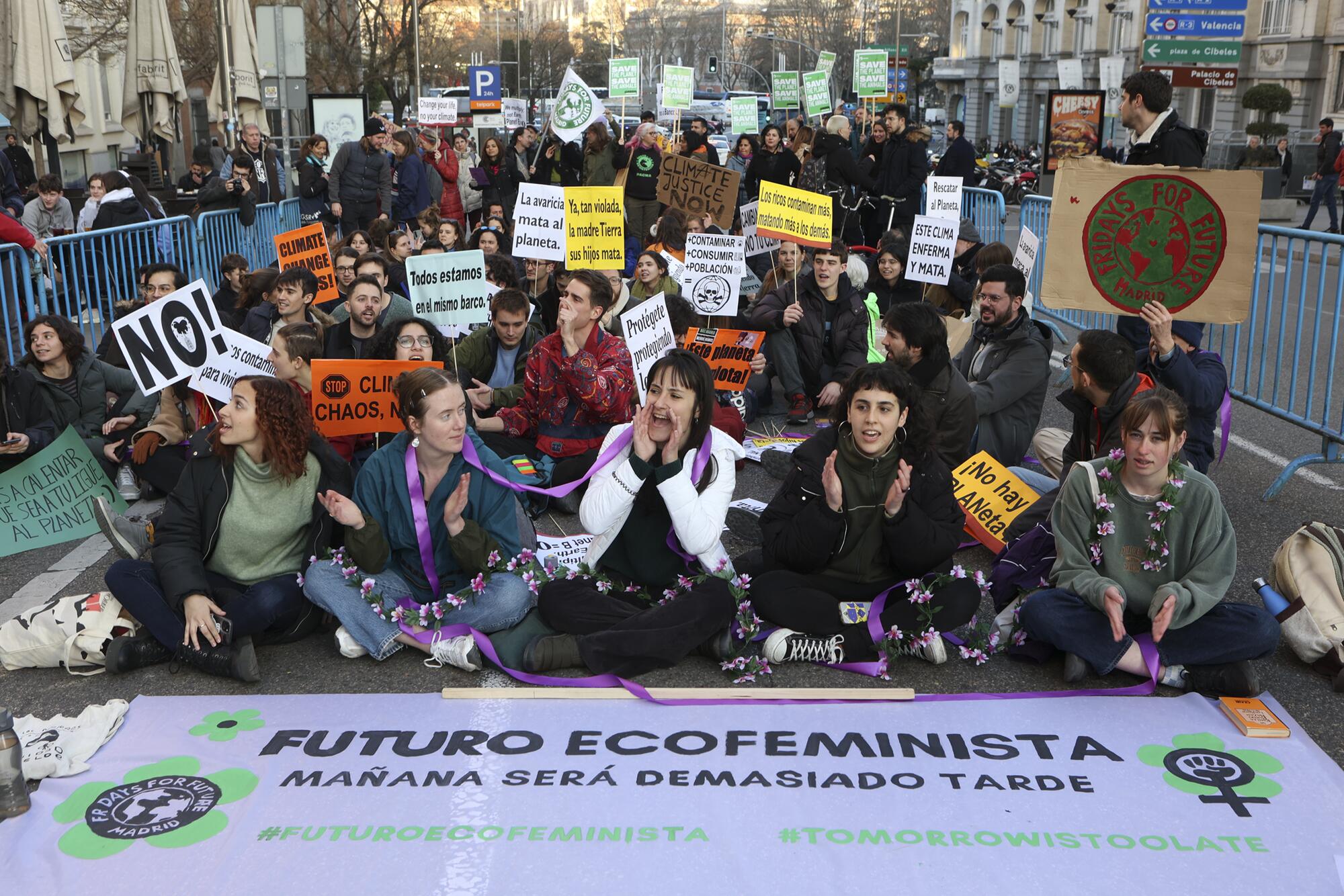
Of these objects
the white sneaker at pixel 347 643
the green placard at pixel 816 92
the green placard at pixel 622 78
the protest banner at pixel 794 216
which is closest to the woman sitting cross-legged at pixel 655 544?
the white sneaker at pixel 347 643

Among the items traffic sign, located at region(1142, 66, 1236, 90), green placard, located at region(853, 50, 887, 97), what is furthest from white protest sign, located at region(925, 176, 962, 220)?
green placard, located at region(853, 50, 887, 97)

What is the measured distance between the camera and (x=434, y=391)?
195 inches

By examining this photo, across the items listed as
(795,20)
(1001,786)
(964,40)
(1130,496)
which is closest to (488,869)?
(1001,786)

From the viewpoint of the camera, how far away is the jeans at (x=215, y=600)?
4.99 m

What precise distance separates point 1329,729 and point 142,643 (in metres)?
4.42

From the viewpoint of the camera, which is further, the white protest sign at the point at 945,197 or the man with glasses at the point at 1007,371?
the white protest sign at the point at 945,197

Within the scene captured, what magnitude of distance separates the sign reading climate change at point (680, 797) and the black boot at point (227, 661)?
0.43 ft

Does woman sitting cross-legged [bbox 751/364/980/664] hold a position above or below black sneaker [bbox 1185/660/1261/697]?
above

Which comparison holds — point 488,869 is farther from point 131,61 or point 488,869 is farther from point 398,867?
point 131,61

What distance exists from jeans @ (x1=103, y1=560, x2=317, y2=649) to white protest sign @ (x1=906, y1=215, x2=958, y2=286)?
6323 mm

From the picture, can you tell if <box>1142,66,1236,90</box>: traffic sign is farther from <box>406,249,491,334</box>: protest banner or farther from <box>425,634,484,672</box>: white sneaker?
<box>425,634,484,672</box>: white sneaker

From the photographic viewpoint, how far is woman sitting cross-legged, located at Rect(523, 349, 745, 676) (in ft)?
16.1

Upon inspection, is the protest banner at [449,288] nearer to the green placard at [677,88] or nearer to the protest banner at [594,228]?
the protest banner at [594,228]

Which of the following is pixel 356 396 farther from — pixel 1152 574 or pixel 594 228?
pixel 594 228
